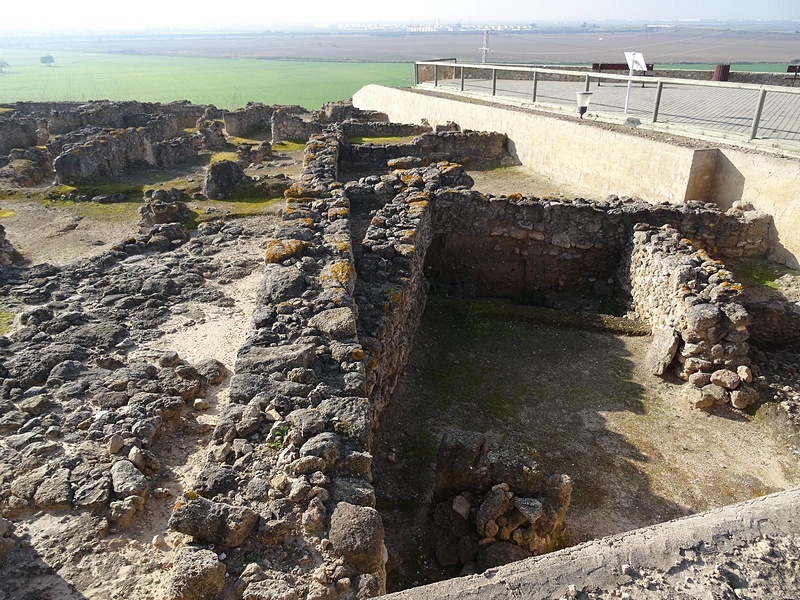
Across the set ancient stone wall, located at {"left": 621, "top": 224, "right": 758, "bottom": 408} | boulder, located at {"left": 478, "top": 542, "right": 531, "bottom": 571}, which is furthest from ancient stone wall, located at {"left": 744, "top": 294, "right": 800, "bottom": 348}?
boulder, located at {"left": 478, "top": 542, "right": 531, "bottom": 571}

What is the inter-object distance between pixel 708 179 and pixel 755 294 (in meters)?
3.33

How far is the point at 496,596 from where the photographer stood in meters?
3.21

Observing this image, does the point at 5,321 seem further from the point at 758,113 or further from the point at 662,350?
the point at 758,113

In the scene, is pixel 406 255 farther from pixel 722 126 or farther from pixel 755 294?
pixel 722 126

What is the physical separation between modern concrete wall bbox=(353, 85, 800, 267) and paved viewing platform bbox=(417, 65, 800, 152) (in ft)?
3.00

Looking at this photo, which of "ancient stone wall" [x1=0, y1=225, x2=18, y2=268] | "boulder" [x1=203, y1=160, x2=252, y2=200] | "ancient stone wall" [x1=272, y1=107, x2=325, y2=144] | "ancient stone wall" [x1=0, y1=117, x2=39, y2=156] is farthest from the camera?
"ancient stone wall" [x1=272, y1=107, x2=325, y2=144]

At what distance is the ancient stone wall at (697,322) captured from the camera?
8.41m

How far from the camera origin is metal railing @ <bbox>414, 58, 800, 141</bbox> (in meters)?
11.9

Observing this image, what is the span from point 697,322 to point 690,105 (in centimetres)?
1169

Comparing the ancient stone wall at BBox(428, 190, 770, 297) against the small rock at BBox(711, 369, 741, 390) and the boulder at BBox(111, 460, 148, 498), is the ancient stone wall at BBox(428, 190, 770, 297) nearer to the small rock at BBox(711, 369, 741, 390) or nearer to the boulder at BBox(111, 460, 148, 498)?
the small rock at BBox(711, 369, 741, 390)

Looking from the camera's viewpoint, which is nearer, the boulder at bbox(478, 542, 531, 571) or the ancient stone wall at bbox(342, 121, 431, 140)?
the boulder at bbox(478, 542, 531, 571)


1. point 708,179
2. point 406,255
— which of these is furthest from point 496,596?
point 708,179

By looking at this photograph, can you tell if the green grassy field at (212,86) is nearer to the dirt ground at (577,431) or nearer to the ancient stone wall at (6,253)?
the ancient stone wall at (6,253)

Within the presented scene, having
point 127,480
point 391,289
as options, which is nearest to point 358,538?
point 127,480
